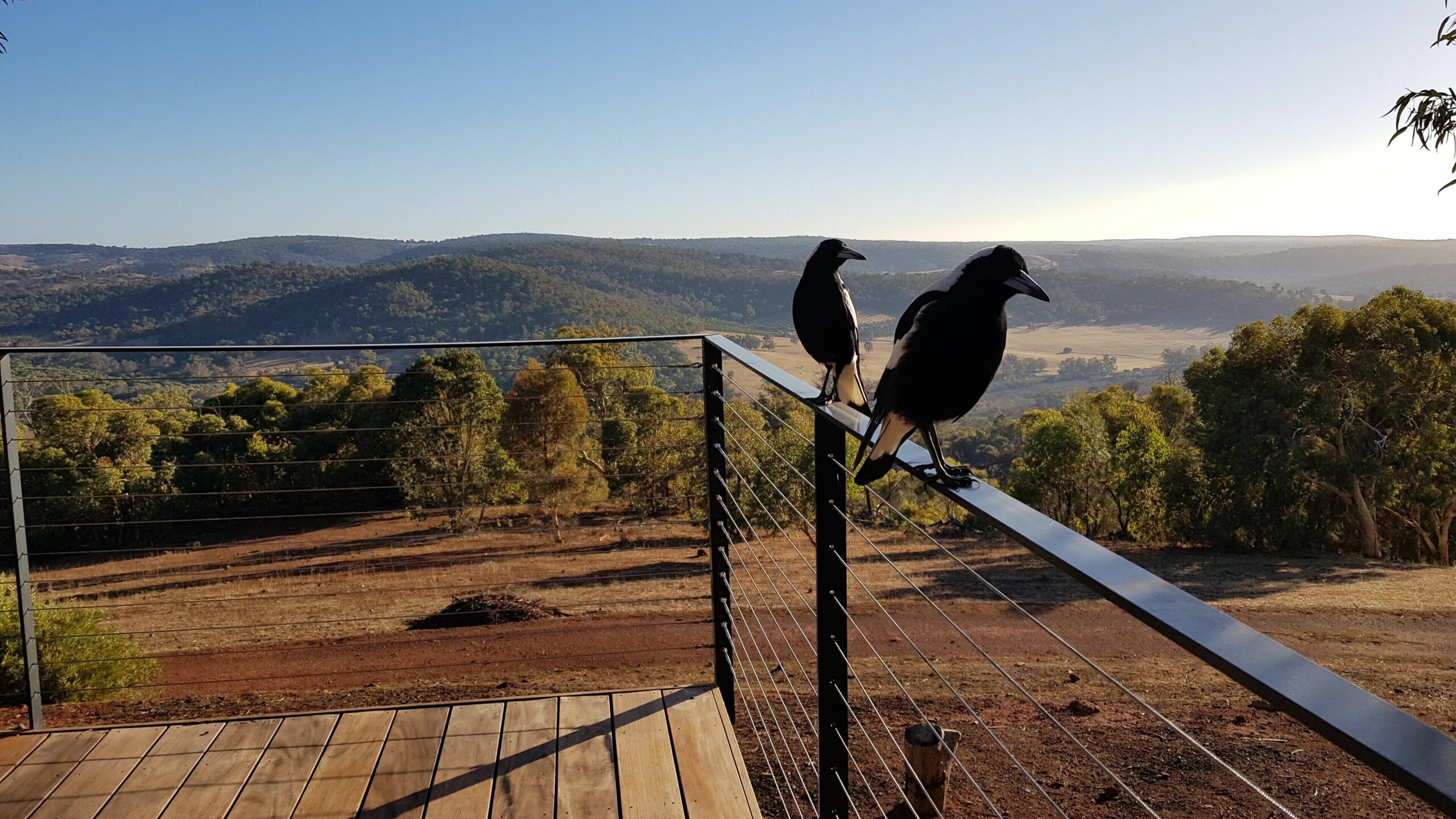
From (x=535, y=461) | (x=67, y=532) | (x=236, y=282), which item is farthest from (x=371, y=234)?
(x=535, y=461)

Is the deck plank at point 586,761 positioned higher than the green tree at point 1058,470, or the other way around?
the deck plank at point 586,761

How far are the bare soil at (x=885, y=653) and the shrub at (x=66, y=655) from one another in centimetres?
21

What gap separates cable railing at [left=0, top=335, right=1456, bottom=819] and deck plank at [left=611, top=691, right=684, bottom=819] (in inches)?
9.9

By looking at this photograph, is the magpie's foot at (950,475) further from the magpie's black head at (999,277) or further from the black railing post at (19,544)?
the black railing post at (19,544)

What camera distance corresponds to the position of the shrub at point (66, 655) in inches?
147

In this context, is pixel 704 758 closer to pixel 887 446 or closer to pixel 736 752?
pixel 736 752

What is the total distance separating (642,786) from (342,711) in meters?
1.01

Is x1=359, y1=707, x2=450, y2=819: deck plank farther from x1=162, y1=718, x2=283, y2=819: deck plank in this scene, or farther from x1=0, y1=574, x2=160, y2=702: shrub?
x1=0, y1=574, x2=160, y2=702: shrub

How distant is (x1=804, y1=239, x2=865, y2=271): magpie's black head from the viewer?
2.34 m

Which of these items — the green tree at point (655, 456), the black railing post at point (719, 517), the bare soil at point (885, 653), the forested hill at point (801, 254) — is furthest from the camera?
the forested hill at point (801, 254)

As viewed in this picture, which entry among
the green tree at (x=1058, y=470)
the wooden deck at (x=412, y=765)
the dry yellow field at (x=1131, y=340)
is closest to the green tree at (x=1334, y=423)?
the green tree at (x=1058, y=470)

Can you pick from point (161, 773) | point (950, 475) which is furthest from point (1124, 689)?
point (161, 773)

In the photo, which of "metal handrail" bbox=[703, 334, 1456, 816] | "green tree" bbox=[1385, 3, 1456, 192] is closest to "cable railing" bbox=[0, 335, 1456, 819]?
"metal handrail" bbox=[703, 334, 1456, 816]

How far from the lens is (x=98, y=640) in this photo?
4441mm
